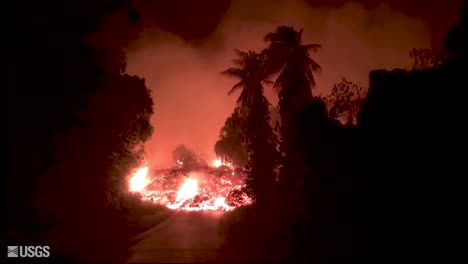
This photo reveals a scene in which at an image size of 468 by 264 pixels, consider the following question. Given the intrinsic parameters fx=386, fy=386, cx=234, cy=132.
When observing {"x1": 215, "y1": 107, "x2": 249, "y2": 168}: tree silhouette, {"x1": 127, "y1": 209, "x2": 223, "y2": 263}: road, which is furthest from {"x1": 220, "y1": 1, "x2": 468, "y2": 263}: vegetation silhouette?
{"x1": 215, "y1": 107, "x2": 249, "y2": 168}: tree silhouette

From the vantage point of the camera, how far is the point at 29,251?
460 inches

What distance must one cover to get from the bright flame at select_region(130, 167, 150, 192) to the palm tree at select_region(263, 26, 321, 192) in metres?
21.2

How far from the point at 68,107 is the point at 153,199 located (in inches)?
1055

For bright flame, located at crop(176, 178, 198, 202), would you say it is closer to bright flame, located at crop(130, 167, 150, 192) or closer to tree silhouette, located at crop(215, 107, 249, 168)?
bright flame, located at crop(130, 167, 150, 192)

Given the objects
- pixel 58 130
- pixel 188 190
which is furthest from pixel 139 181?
pixel 58 130

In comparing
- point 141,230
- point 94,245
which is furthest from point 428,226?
point 141,230

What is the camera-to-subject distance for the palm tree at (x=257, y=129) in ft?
85.6

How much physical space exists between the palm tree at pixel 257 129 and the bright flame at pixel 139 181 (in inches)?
701

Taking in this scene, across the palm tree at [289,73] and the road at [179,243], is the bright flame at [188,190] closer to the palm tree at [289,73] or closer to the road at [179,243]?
the road at [179,243]

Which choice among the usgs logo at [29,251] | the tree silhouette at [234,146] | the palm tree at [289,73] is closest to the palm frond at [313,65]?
the palm tree at [289,73]

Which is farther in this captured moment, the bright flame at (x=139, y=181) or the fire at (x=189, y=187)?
the bright flame at (x=139, y=181)

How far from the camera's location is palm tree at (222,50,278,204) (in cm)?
2608

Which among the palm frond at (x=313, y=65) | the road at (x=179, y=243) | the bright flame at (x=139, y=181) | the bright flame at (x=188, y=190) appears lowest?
the road at (x=179, y=243)

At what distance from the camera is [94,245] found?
51.9 ft
